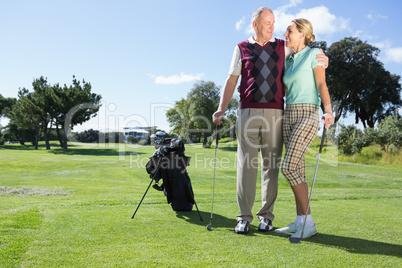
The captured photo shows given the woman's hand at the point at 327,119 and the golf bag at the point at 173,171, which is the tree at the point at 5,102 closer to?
the golf bag at the point at 173,171

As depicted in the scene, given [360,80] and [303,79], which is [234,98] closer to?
[360,80]

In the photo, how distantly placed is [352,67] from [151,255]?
122ft

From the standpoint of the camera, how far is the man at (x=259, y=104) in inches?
134

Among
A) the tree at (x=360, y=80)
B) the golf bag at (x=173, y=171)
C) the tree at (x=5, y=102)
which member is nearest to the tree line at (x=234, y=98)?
the tree at (x=360, y=80)

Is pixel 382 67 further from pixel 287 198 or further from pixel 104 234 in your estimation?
pixel 104 234

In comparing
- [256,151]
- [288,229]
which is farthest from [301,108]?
[288,229]

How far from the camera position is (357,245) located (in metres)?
2.83

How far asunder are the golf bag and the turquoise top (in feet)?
5.45

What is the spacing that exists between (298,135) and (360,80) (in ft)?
118

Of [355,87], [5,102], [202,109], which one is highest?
[5,102]

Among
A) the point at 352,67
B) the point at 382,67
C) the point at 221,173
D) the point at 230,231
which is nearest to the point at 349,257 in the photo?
the point at 230,231

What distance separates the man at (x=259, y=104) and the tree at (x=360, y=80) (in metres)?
34.2

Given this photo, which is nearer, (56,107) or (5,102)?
(56,107)

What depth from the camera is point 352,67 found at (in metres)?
34.9
